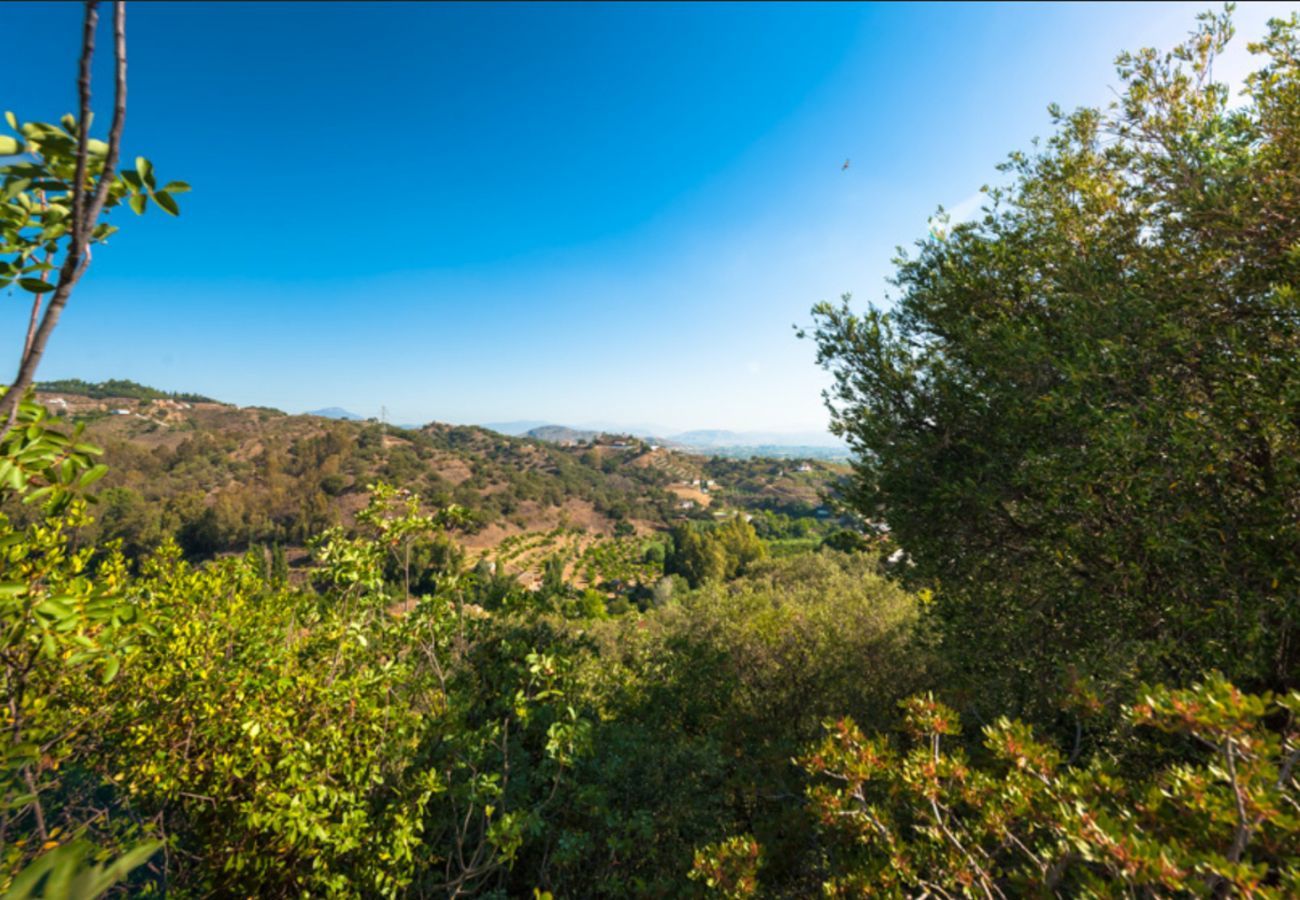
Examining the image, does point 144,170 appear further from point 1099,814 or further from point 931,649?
point 931,649

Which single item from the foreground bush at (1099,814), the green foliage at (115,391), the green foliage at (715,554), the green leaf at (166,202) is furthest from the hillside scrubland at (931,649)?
the green foliage at (115,391)

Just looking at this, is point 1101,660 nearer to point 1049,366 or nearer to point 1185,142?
point 1049,366

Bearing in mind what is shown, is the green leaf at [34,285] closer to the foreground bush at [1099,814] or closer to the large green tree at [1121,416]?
the foreground bush at [1099,814]

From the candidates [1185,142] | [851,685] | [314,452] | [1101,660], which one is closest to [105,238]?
[1101,660]

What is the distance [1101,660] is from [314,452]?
131803 mm

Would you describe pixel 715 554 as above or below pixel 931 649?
Result: below

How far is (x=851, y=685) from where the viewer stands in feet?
39.0

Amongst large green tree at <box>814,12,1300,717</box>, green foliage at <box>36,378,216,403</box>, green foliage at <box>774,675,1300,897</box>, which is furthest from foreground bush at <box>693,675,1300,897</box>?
green foliage at <box>36,378,216,403</box>

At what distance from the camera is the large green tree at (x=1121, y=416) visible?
511cm

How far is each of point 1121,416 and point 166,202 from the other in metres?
7.42

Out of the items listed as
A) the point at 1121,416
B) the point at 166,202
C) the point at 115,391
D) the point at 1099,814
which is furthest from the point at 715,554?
the point at 115,391

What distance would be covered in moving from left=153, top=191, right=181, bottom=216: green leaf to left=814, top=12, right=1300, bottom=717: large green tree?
731 cm

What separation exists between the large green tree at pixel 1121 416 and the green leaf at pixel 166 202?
731 cm

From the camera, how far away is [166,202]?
1.91m
